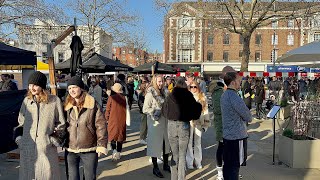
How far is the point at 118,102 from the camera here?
22.1ft

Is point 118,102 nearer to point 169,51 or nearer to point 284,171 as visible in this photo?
point 284,171

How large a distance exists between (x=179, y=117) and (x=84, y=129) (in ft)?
4.79

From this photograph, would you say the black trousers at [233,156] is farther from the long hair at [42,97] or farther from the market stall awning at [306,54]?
the market stall awning at [306,54]

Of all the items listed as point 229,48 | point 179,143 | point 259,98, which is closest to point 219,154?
point 179,143

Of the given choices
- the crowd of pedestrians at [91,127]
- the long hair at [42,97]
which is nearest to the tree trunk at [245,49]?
the crowd of pedestrians at [91,127]

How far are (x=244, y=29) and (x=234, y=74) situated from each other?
16425 millimetres

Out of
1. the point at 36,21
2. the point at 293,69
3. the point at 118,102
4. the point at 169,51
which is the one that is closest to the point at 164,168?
the point at 118,102

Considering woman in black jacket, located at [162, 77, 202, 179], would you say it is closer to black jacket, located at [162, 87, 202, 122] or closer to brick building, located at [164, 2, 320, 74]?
black jacket, located at [162, 87, 202, 122]

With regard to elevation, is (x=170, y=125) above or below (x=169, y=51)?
below

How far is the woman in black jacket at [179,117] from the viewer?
4695 mm

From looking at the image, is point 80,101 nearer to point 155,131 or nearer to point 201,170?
point 155,131

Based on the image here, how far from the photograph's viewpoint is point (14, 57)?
6645mm

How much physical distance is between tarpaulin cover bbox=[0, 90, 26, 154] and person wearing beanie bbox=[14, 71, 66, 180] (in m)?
2.97

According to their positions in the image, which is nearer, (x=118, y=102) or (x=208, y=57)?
(x=118, y=102)
